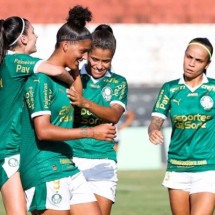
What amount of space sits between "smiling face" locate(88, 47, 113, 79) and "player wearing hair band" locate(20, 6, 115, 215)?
97 centimetres

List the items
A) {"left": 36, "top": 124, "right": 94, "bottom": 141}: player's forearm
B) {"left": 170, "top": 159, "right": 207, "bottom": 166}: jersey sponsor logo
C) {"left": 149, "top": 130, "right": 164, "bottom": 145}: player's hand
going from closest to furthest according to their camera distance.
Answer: {"left": 36, "top": 124, "right": 94, "bottom": 141}: player's forearm
{"left": 149, "top": 130, "right": 164, "bottom": 145}: player's hand
{"left": 170, "top": 159, "right": 207, "bottom": 166}: jersey sponsor logo

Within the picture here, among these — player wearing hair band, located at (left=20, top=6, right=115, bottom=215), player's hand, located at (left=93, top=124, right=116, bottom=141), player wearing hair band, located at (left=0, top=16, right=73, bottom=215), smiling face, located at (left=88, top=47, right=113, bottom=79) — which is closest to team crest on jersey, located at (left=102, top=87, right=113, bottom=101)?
smiling face, located at (left=88, top=47, right=113, bottom=79)

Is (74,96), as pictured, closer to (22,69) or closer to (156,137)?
(22,69)

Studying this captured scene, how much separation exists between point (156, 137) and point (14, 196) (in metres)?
1.47

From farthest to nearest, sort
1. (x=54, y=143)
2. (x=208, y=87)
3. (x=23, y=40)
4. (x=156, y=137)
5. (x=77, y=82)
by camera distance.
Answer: (x=208, y=87) < (x=156, y=137) < (x=77, y=82) < (x=23, y=40) < (x=54, y=143)

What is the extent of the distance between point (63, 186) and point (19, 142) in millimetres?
585

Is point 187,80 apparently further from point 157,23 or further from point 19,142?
point 157,23

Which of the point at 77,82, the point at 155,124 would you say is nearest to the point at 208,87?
the point at 155,124

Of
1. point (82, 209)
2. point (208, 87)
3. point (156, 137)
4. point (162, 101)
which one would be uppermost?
point (208, 87)

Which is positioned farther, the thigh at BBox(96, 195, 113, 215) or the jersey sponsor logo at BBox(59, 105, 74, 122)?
the thigh at BBox(96, 195, 113, 215)

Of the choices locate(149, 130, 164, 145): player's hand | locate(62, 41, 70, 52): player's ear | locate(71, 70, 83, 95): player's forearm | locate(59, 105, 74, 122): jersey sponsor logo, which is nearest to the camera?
locate(59, 105, 74, 122): jersey sponsor logo

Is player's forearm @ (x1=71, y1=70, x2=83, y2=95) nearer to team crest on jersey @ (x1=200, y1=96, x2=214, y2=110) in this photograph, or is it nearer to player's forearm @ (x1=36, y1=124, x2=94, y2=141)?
player's forearm @ (x1=36, y1=124, x2=94, y2=141)

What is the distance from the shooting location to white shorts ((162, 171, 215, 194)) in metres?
8.79

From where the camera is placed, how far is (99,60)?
8594mm
